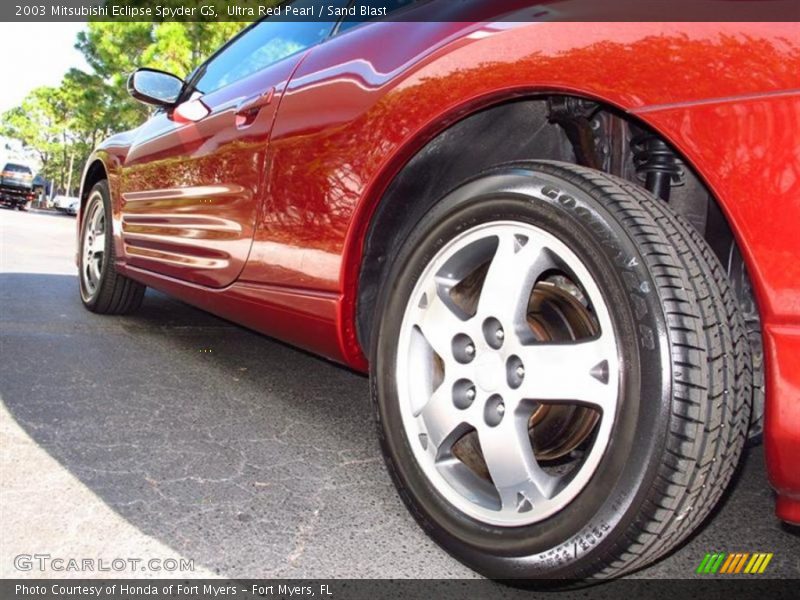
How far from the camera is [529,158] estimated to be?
1836 millimetres

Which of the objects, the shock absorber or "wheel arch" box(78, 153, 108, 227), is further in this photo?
"wheel arch" box(78, 153, 108, 227)

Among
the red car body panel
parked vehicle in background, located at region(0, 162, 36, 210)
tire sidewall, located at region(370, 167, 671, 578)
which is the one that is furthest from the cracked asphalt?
parked vehicle in background, located at region(0, 162, 36, 210)

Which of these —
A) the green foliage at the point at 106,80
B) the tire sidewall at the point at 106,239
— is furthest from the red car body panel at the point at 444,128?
the green foliage at the point at 106,80

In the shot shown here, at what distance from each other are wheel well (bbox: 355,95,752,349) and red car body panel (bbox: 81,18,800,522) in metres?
0.06

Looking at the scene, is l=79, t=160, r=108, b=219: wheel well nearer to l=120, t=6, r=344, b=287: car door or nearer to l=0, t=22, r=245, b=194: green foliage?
l=120, t=6, r=344, b=287: car door

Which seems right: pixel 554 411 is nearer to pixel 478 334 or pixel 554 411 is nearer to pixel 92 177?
pixel 478 334

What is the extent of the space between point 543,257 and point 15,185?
3819 centimetres

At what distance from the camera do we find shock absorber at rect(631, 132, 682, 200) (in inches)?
58.6

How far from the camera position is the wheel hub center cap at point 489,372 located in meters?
1.49

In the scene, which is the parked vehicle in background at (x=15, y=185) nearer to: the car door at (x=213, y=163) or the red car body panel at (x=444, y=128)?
the car door at (x=213, y=163)

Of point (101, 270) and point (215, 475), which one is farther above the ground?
point (101, 270)

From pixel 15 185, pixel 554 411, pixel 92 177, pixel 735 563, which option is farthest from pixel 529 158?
pixel 15 185

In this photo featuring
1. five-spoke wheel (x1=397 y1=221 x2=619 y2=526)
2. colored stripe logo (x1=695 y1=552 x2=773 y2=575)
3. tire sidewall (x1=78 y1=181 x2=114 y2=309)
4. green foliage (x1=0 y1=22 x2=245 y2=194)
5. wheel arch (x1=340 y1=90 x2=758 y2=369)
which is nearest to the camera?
five-spoke wheel (x1=397 y1=221 x2=619 y2=526)

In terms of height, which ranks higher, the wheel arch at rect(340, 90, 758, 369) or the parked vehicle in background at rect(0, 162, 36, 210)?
the wheel arch at rect(340, 90, 758, 369)
